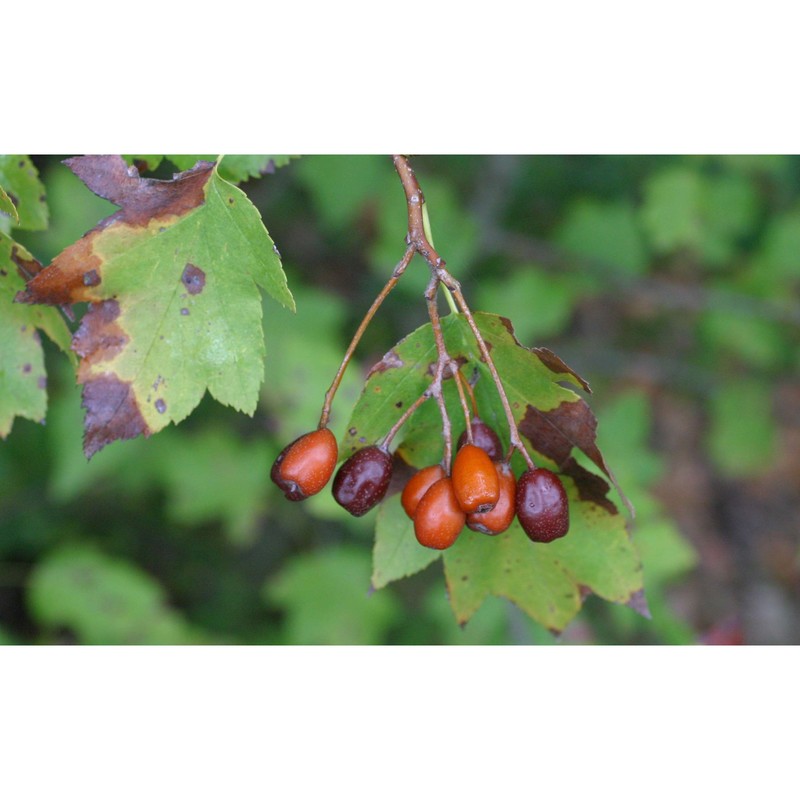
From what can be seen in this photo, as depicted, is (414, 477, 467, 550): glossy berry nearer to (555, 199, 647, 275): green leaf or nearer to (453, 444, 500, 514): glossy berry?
(453, 444, 500, 514): glossy berry

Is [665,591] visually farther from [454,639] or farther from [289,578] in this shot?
[289,578]

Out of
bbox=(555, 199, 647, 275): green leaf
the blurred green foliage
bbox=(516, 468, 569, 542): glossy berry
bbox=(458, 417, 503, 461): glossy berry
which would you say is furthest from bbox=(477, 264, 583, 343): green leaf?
bbox=(516, 468, 569, 542): glossy berry

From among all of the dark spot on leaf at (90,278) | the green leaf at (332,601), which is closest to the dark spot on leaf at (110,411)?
the dark spot on leaf at (90,278)

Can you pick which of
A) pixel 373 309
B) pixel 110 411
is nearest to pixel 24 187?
pixel 110 411

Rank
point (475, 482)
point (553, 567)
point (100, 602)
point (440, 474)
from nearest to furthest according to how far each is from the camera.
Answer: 1. point (475, 482)
2. point (440, 474)
3. point (553, 567)
4. point (100, 602)

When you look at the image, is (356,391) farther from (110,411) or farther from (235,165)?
(110,411)

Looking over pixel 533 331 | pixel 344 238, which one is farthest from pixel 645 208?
pixel 344 238

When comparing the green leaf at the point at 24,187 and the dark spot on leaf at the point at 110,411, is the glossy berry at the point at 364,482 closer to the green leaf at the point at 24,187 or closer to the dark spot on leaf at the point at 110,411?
the dark spot on leaf at the point at 110,411
